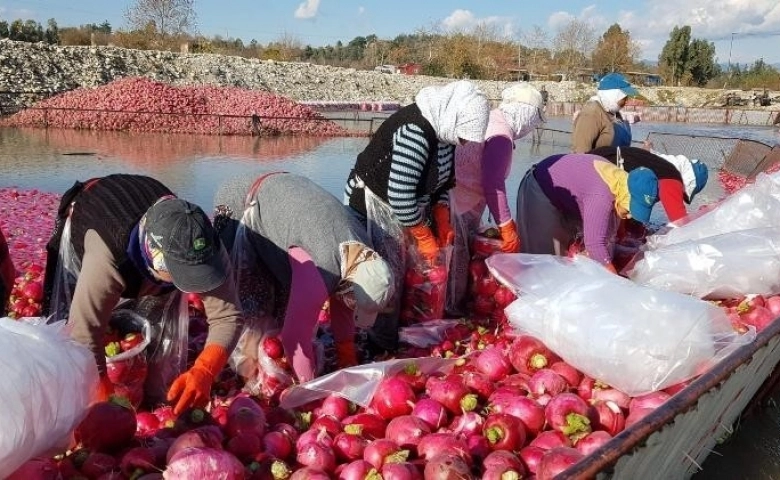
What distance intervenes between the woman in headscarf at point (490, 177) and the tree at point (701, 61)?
221 feet

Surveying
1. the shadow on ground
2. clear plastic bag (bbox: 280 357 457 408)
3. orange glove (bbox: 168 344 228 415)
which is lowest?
the shadow on ground

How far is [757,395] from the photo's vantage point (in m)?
3.48

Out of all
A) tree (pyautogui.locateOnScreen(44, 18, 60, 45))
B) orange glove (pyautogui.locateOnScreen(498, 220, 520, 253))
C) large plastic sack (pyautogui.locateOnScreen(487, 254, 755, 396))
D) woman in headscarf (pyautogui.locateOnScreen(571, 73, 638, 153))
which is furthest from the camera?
tree (pyautogui.locateOnScreen(44, 18, 60, 45))

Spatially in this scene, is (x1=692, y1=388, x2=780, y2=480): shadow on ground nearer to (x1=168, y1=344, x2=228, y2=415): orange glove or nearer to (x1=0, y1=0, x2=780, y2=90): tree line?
(x1=168, y1=344, x2=228, y2=415): orange glove

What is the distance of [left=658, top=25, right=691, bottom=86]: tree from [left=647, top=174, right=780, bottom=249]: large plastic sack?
6568 cm

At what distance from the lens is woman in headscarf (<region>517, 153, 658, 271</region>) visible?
3666 millimetres

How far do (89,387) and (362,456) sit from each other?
90 centimetres

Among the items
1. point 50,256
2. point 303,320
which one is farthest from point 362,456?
point 50,256

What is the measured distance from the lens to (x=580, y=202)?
4.27 meters

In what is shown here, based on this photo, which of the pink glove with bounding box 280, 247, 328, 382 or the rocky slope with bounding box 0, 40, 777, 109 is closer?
the pink glove with bounding box 280, 247, 328, 382

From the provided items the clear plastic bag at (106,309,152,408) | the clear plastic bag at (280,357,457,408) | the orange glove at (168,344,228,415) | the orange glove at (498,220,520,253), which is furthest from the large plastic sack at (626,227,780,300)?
the clear plastic bag at (106,309,152,408)

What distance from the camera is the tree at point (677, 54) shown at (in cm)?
6319

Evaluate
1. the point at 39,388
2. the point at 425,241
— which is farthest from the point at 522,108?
the point at 39,388

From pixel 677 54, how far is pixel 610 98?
65222 millimetres
